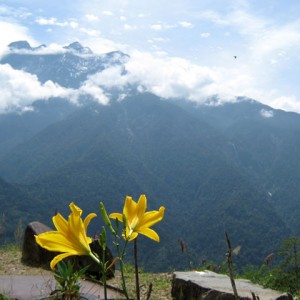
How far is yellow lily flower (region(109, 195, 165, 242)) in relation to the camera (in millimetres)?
2039

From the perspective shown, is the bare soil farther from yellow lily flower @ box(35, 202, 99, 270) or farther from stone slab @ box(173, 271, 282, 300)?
yellow lily flower @ box(35, 202, 99, 270)

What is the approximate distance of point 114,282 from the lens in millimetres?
8484

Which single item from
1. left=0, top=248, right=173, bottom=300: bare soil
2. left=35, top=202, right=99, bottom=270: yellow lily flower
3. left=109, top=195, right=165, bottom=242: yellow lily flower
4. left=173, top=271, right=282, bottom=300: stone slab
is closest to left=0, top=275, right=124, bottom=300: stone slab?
left=0, top=248, right=173, bottom=300: bare soil

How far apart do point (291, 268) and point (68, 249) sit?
6.18 m

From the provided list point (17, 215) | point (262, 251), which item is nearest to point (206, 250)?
point (262, 251)

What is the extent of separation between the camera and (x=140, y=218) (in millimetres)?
2090

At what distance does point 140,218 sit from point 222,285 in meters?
4.93

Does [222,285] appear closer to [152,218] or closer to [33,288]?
[33,288]

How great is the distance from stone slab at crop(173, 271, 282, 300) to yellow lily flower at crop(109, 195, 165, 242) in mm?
4191

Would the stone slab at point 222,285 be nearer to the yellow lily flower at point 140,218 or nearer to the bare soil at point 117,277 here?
the bare soil at point 117,277

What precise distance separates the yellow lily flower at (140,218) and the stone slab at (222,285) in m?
4.19

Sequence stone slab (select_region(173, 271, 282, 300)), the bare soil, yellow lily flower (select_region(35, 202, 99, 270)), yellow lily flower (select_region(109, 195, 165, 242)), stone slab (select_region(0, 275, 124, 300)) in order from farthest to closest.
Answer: the bare soil, stone slab (select_region(173, 271, 282, 300)), stone slab (select_region(0, 275, 124, 300)), yellow lily flower (select_region(109, 195, 165, 242)), yellow lily flower (select_region(35, 202, 99, 270))

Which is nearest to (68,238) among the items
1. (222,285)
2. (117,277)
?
(222,285)

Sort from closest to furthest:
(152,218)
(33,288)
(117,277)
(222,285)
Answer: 1. (152,218)
2. (33,288)
3. (222,285)
4. (117,277)
